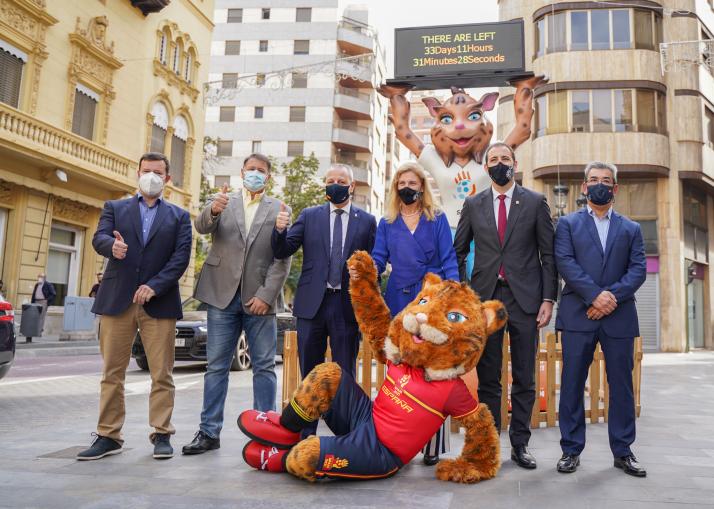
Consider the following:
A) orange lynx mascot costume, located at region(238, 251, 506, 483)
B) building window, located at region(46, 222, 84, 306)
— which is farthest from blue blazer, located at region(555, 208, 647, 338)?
building window, located at region(46, 222, 84, 306)

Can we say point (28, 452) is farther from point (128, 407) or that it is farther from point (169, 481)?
point (128, 407)

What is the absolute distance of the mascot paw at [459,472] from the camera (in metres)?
3.80

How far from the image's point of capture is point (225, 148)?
44.2 meters

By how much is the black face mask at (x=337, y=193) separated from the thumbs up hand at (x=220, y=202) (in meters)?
0.76

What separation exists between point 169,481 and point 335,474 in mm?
1003

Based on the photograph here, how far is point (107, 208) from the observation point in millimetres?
4668

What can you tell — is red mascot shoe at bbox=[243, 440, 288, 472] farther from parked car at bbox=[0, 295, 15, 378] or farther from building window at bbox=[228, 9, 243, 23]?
building window at bbox=[228, 9, 243, 23]

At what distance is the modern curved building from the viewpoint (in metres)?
23.2

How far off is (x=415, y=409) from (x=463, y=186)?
12.2 feet

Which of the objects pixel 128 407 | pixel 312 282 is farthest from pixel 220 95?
pixel 312 282

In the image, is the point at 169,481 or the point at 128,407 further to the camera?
the point at 128,407

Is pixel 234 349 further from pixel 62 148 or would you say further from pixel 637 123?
pixel 637 123

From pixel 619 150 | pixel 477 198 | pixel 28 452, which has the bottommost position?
pixel 28 452

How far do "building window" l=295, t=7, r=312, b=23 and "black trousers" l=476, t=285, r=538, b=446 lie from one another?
4369 centimetres
